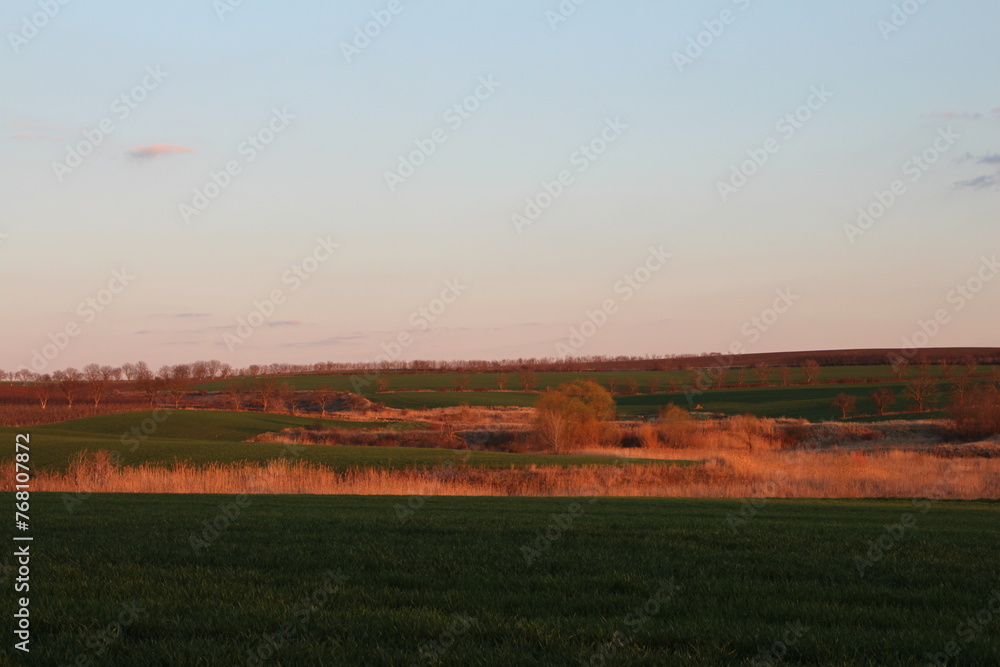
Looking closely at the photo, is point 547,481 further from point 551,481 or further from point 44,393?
point 44,393

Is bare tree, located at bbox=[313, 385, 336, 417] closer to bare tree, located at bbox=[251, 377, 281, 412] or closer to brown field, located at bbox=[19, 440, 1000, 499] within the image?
bare tree, located at bbox=[251, 377, 281, 412]

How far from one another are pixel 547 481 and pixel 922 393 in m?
73.7

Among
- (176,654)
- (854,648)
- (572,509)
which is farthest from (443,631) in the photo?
(572,509)

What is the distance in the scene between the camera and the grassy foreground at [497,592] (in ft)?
17.4

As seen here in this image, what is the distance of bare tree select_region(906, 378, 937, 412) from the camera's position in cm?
8469

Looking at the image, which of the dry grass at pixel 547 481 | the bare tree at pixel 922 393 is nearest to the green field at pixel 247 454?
the dry grass at pixel 547 481

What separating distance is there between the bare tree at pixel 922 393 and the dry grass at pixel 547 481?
57086mm

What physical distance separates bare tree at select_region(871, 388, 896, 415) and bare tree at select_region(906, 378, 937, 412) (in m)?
2.38

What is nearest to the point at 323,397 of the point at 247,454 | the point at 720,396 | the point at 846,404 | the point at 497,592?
the point at 720,396

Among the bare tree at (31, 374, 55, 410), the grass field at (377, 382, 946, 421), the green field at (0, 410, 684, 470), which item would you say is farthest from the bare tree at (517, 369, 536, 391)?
the green field at (0, 410, 684, 470)

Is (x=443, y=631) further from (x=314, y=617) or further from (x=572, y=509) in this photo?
(x=572, y=509)

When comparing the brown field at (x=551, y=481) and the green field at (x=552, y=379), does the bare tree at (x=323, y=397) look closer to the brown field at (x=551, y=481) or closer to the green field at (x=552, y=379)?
the green field at (x=552, y=379)

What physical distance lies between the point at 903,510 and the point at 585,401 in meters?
38.0

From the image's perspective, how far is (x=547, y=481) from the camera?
2802cm
